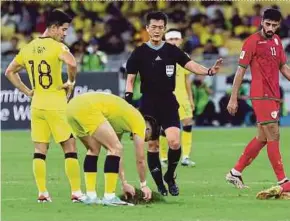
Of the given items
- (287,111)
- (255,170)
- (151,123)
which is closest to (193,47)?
(287,111)

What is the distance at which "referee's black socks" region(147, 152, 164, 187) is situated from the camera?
1477 centimetres

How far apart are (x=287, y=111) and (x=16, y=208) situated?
59.8ft

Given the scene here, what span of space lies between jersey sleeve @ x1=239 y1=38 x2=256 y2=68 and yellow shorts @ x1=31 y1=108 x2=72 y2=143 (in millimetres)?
2460

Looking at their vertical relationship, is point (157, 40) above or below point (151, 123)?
above

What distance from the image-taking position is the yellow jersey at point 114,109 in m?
13.0

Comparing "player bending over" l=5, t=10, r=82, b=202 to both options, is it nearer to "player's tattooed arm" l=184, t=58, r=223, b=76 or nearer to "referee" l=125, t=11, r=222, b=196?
"referee" l=125, t=11, r=222, b=196

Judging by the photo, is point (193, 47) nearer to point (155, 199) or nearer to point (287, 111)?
point (287, 111)

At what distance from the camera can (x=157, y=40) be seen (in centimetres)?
1473

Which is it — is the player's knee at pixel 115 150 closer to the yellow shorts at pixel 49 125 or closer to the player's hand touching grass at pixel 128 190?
the player's hand touching grass at pixel 128 190

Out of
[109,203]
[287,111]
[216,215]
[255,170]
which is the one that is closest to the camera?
[216,215]

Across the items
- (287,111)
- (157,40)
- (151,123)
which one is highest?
(157,40)

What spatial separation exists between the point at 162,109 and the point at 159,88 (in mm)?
276

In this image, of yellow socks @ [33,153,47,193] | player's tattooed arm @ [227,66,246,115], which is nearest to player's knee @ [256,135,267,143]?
player's tattooed arm @ [227,66,246,115]

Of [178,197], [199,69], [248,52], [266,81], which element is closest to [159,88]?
[199,69]
